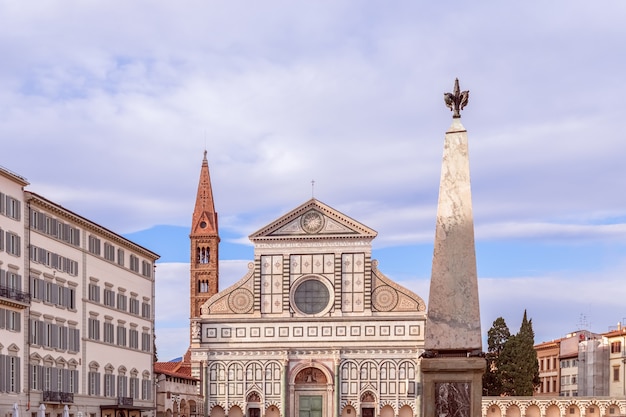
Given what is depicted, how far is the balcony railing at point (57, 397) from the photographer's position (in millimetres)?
50938

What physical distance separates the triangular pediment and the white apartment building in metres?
20.2

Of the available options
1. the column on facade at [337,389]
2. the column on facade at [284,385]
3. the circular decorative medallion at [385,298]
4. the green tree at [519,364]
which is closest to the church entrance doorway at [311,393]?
the column on facade at [284,385]

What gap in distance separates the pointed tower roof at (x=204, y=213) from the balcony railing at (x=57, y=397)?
51.5 metres

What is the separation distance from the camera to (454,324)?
2138 cm

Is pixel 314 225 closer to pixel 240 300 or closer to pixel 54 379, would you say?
pixel 240 300

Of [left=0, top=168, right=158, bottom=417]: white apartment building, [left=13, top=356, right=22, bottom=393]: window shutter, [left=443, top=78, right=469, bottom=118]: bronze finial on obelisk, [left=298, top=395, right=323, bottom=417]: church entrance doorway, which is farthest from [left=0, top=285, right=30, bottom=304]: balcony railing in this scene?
[left=298, top=395, right=323, bottom=417]: church entrance doorway

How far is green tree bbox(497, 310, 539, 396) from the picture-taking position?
81500mm

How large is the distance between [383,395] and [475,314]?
62.6 meters

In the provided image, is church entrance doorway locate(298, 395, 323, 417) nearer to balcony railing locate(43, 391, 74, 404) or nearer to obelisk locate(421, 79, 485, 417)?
balcony railing locate(43, 391, 74, 404)

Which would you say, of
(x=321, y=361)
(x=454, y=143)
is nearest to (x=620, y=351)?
(x=321, y=361)

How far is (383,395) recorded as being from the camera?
82.9 meters

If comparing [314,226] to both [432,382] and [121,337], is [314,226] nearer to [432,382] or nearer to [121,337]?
[121,337]

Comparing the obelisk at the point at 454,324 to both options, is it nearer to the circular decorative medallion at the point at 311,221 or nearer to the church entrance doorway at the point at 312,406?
the church entrance doorway at the point at 312,406

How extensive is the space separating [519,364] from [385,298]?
1054 centimetres
